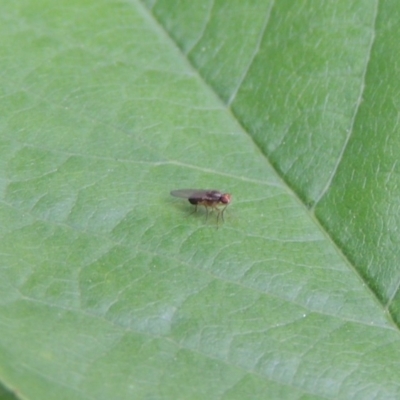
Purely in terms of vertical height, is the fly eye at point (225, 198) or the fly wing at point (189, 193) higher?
the fly wing at point (189, 193)

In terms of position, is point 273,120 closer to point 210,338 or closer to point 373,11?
point 373,11

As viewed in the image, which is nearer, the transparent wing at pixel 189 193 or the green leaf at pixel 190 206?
the green leaf at pixel 190 206

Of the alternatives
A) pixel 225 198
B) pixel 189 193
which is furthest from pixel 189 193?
pixel 225 198

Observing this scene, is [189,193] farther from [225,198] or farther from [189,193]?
[225,198]

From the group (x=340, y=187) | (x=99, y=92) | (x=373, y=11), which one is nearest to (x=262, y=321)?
(x=340, y=187)

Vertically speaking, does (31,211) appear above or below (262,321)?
above
